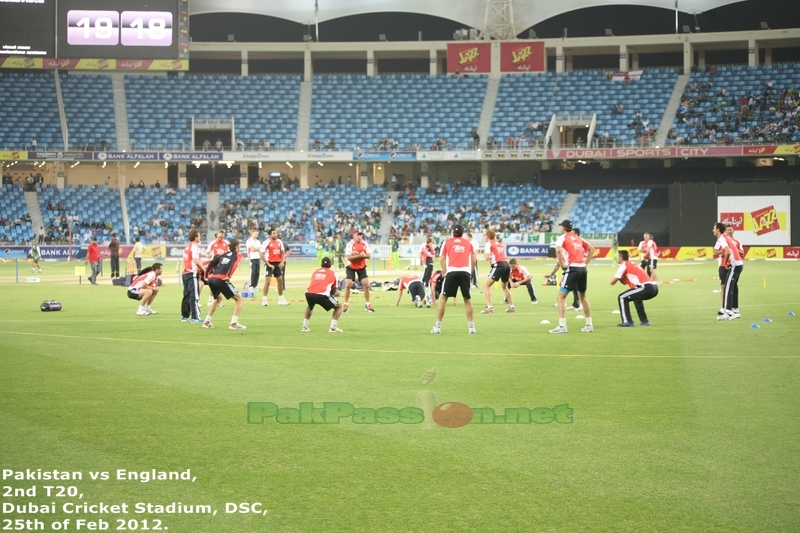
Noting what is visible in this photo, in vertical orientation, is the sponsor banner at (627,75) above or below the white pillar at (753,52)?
below

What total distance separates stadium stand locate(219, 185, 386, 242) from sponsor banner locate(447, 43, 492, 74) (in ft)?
38.2

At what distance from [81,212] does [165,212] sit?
566cm

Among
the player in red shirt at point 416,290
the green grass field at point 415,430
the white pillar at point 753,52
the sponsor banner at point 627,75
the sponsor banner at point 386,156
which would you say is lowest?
the green grass field at point 415,430

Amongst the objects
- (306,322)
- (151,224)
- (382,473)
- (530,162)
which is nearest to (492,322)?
(306,322)

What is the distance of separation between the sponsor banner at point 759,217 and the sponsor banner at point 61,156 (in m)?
42.3

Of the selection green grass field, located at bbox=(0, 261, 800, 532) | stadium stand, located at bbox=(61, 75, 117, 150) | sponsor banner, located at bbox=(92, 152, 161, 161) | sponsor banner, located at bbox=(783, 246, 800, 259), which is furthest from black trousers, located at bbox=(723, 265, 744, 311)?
stadium stand, located at bbox=(61, 75, 117, 150)

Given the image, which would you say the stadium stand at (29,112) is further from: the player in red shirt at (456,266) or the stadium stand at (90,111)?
the player in red shirt at (456,266)

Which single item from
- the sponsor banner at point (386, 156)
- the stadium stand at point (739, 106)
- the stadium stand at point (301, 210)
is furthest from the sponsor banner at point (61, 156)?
the stadium stand at point (739, 106)

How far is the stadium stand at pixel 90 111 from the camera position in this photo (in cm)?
6328

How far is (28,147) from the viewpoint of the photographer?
201ft

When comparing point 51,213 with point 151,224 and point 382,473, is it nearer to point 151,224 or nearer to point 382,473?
point 151,224

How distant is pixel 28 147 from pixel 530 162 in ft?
121

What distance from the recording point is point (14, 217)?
2340 inches

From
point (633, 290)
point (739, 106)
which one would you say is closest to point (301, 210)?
point (739, 106)
